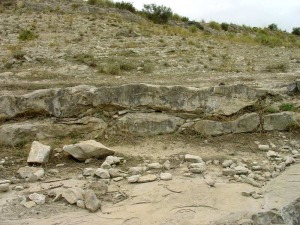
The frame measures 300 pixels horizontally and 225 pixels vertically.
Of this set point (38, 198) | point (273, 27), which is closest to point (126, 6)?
point (273, 27)

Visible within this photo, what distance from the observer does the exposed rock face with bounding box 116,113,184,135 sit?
6273 mm

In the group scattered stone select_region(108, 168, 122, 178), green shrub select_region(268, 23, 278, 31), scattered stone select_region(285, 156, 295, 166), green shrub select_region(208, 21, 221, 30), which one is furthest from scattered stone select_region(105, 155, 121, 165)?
green shrub select_region(268, 23, 278, 31)

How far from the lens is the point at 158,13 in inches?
958

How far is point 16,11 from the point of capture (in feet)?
64.6

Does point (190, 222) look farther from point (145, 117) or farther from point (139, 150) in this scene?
point (145, 117)

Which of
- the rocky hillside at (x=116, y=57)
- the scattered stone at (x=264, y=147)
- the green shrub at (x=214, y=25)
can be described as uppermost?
the green shrub at (x=214, y=25)

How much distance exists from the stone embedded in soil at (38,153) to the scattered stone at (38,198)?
967 millimetres

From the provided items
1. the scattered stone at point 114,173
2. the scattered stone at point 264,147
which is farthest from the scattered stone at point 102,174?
the scattered stone at point 264,147

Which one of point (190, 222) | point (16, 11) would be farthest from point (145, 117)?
point (16, 11)

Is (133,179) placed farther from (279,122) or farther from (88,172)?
(279,122)

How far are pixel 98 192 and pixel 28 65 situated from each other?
24.4 ft

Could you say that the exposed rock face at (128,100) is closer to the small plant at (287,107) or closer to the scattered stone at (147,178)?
the small plant at (287,107)

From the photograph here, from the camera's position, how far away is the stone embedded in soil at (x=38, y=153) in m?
5.33

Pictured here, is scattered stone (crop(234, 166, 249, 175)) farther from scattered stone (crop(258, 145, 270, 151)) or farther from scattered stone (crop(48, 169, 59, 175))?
scattered stone (crop(48, 169, 59, 175))
